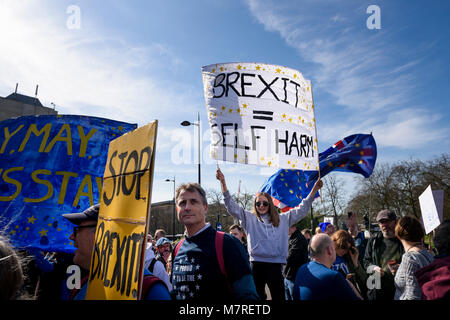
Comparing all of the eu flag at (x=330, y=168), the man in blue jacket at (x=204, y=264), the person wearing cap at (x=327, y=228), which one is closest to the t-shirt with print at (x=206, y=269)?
the man in blue jacket at (x=204, y=264)

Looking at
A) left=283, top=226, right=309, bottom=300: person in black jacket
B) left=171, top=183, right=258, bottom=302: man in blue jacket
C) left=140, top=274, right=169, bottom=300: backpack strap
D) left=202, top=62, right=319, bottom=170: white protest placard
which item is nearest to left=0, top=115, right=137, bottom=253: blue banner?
left=202, top=62, right=319, bottom=170: white protest placard

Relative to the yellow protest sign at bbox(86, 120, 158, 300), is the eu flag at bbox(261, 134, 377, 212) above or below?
above

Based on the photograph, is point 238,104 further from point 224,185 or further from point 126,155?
point 126,155

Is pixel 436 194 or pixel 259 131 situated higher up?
pixel 259 131

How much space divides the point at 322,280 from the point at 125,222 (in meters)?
1.57

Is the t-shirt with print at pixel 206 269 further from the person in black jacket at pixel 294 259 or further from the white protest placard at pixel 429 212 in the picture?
the white protest placard at pixel 429 212

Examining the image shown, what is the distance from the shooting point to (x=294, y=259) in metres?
5.13

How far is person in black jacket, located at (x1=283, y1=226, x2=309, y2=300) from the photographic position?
5.01m

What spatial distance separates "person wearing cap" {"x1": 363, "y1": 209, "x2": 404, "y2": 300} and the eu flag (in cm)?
239

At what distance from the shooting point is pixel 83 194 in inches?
130

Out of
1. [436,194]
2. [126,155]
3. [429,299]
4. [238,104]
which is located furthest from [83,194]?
[436,194]

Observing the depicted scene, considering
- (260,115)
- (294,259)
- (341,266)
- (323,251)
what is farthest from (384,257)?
(260,115)

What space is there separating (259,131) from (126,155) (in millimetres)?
2461

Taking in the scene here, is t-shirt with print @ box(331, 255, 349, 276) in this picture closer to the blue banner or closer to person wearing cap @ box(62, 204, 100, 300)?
person wearing cap @ box(62, 204, 100, 300)
